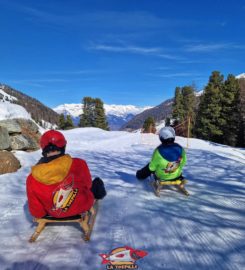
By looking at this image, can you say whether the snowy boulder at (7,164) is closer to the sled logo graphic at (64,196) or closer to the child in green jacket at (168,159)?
the child in green jacket at (168,159)

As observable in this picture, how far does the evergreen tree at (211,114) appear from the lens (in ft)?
115

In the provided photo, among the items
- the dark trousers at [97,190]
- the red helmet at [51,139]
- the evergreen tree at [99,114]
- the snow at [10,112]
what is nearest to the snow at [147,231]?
the dark trousers at [97,190]

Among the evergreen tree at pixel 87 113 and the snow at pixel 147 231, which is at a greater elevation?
the evergreen tree at pixel 87 113

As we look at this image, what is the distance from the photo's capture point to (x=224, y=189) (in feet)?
21.3

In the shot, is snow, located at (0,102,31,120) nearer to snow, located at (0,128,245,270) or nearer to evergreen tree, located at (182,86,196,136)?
snow, located at (0,128,245,270)

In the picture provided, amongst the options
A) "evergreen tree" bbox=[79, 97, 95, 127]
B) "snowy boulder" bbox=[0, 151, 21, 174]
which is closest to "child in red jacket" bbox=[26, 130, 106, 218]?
"snowy boulder" bbox=[0, 151, 21, 174]

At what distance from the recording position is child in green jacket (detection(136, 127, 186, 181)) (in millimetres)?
5785

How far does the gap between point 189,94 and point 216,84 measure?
16318 millimetres

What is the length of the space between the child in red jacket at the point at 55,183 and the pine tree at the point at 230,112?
110 feet

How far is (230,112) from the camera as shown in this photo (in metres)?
34.8

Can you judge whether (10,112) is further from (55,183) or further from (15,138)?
(55,183)

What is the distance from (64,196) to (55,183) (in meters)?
0.22

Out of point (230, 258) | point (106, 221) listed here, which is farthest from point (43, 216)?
point (230, 258)

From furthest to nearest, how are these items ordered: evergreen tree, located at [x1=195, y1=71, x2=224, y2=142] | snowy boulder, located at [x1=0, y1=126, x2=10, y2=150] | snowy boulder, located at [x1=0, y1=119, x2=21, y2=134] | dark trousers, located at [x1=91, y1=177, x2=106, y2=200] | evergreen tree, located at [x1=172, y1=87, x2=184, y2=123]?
1. evergreen tree, located at [x1=172, y1=87, x2=184, y2=123]
2. evergreen tree, located at [x1=195, y1=71, x2=224, y2=142]
3. snowy boulder, located at [x1=0, y1=119, x2=21, y2=134]
4. snowy boulder, located at [x1=0, y1=126, x2=10, y2=150]
5. dark trousers, located at [x1=91, y1=177, x2=106, y2=200]
